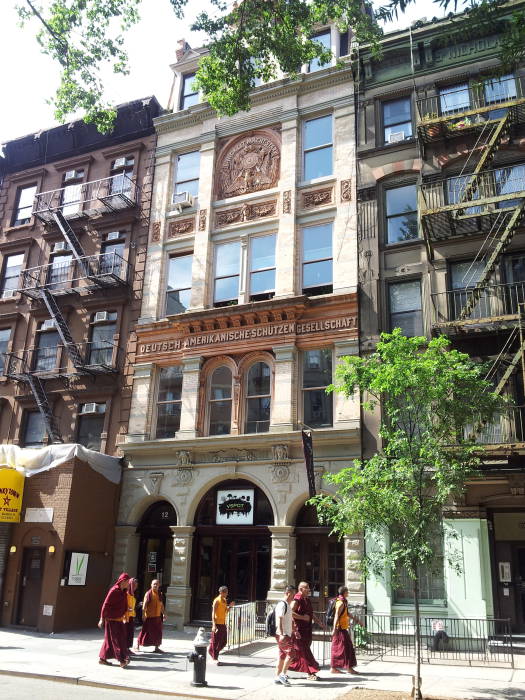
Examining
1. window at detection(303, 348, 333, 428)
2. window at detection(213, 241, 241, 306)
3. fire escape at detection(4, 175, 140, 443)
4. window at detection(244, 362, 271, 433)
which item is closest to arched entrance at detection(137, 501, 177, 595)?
window at detection(244, 362, 271, 433)

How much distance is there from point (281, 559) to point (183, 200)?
44.8 feet

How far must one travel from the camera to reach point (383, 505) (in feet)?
36.7

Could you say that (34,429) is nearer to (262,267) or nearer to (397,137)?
(262,267)

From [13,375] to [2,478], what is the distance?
5.85 m

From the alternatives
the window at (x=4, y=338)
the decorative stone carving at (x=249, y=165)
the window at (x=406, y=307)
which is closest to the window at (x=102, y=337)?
the window at (x=4, y=338)

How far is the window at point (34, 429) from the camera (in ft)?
78.9

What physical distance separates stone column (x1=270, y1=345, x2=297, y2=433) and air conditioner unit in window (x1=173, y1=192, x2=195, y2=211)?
7.34 metres

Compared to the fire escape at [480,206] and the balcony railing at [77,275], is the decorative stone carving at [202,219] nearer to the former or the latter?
the balcony railing at [77,275]

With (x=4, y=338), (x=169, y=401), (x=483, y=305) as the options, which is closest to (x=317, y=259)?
(x=483, y=305)

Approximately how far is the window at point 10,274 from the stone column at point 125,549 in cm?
1191

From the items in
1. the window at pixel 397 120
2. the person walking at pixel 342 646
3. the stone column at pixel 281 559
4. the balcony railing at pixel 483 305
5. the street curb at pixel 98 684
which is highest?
the window at pixel 397 120

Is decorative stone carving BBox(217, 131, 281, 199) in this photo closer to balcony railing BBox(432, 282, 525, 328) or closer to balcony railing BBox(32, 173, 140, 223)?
balcony railing BBox(32, 173, 140, 223)

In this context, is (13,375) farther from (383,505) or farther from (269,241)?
(383,505)

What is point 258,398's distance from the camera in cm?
2064
